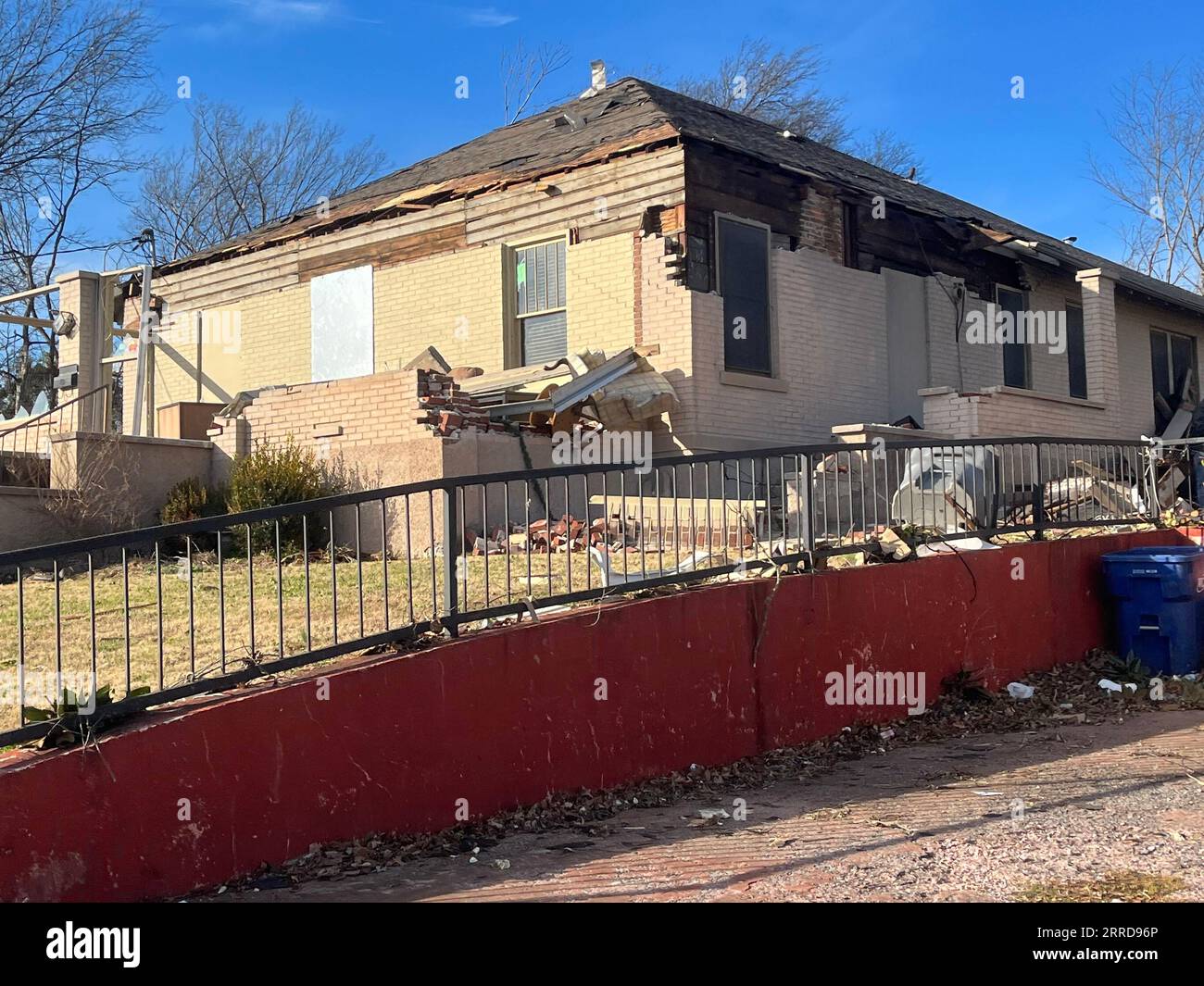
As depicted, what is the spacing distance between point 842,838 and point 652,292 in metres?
9.16

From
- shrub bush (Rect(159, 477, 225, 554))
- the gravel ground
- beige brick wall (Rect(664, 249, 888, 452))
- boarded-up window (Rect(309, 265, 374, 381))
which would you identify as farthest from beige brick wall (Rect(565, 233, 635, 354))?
the gravel ground

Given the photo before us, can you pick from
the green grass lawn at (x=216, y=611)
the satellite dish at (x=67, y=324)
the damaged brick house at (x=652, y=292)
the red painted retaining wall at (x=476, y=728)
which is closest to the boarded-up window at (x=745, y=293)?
the damaged brick house at (x=652, y=292)

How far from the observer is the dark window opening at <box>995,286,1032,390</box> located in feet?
61.1

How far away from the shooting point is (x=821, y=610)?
7984mm

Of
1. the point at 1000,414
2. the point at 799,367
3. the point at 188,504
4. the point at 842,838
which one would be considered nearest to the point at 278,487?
the point at 188,504

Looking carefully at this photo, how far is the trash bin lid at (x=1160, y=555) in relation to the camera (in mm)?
9828

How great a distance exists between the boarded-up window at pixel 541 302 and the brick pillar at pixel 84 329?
20.4 feet

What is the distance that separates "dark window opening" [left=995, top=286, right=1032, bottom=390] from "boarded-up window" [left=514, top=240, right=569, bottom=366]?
290 inches

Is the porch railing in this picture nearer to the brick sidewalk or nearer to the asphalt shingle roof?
the asphalt shingle roof

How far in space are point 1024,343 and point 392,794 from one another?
16.1 metres

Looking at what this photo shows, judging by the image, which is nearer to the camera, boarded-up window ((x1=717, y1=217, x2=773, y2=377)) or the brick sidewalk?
the brick sidewalk
